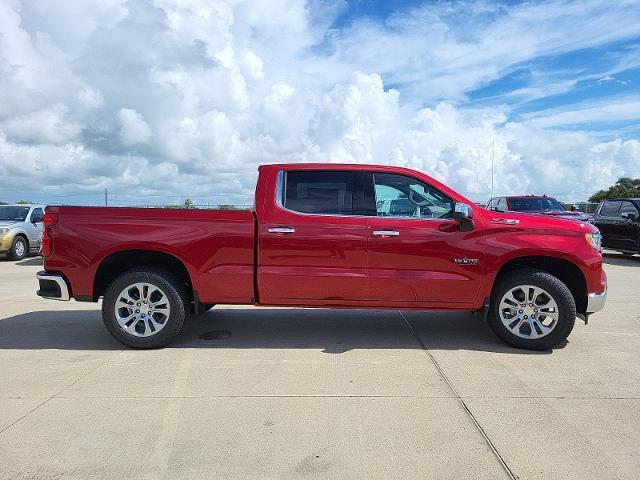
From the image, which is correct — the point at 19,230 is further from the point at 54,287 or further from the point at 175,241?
the point at 175,241

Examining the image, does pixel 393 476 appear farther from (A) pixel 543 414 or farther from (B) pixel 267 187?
(B) pixel 267 187

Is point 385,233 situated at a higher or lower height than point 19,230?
higher

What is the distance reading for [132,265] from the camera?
5.52 m

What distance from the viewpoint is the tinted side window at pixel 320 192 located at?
5270mm

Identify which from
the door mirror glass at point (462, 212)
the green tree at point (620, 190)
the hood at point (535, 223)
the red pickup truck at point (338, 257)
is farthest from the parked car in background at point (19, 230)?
the green tree at point (620, 190)

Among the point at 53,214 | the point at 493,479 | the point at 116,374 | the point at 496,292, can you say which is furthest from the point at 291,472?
the point at 53,214

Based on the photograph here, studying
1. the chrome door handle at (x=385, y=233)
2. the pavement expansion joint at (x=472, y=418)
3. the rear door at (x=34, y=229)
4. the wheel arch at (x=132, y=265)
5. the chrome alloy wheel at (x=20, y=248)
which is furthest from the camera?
the rear door at (x=34, y=229)

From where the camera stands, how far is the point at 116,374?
14.8ft

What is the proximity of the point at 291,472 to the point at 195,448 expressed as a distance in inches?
26.1

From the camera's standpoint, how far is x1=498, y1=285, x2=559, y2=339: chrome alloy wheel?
513 cm

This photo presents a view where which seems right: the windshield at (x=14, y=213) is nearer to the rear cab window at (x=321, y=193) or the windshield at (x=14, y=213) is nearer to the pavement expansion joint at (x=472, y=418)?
the rear cab window at (x=321, y=193)

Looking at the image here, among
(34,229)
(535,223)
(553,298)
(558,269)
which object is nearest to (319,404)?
(553,298)

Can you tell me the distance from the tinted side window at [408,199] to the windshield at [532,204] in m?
10.4

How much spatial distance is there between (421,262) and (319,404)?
1.94 metres
